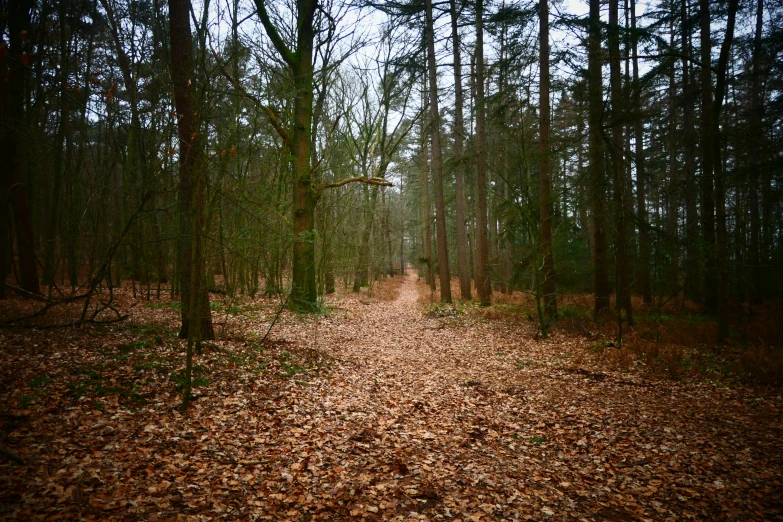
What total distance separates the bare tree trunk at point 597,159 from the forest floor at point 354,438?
165 inches

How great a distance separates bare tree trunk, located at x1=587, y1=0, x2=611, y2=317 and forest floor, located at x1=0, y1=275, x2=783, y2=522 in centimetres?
418

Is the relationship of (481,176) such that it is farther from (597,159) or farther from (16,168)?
(16,168)

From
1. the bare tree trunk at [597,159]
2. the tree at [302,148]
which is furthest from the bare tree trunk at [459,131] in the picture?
the tree at [302,148]

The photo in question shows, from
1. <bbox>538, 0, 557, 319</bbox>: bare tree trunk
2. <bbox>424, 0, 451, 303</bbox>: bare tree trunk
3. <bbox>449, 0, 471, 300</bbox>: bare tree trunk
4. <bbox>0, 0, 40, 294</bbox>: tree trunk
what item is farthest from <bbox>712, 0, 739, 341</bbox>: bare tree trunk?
<bbox>0, 0, 40, 294</bbox>: tree trunk

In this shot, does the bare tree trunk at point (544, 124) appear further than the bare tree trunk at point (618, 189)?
Yes

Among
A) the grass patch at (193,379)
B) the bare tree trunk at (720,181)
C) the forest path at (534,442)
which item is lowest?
the forest path at (534,442)

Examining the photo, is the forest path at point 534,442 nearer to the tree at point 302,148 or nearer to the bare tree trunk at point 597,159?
the bare tree trunk at point 597,159

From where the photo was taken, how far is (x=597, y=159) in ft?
32.4

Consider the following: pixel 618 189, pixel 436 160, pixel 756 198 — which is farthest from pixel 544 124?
pixel 756 198

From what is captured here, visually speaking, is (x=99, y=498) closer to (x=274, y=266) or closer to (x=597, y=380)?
(x=597, y=380)

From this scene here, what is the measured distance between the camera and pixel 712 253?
8102 millimetres

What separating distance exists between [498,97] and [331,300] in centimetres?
1097

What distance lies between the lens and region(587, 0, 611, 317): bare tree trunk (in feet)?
31.2

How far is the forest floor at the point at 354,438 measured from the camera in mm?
3383
